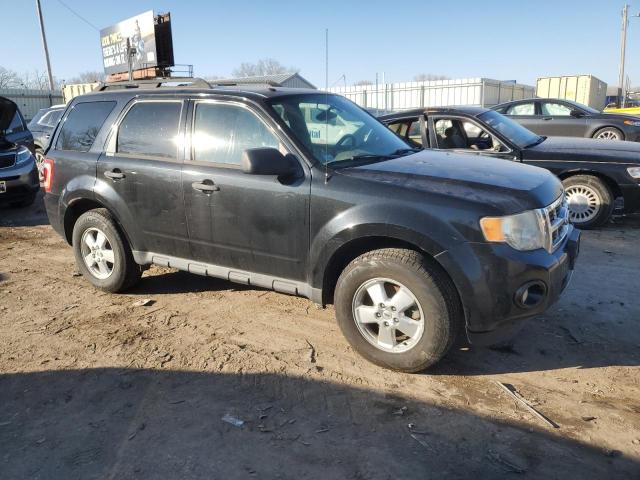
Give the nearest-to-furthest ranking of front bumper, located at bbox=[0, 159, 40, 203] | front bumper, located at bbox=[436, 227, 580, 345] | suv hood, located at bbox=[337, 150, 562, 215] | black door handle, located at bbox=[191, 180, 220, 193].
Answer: front bumper, located at bbox=[436, 227, 580, 345] < suv hood, located at bbox=[337, 150, 562, 215] < black door handle, located at bbox=[191, 180, 220, 193] < front bumper, located at bbox=[0, 159, 40, 203]

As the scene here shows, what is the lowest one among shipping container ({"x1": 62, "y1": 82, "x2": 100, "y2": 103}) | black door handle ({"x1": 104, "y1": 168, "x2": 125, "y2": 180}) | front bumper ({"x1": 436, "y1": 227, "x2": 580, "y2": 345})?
front bumper ({"x1": 436, "y1": 227, "x2": 580, "y2": 345})

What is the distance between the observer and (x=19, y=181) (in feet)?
28.0

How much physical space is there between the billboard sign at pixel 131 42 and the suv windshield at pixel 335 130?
1627 cm

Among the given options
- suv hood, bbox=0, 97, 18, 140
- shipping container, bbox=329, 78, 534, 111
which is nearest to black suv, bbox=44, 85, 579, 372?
suv hood, bbox=0, 97, 18, 140

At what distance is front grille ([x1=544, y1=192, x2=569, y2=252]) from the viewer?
3244 mm

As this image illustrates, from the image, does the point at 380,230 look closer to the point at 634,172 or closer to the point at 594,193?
the point at 594,193

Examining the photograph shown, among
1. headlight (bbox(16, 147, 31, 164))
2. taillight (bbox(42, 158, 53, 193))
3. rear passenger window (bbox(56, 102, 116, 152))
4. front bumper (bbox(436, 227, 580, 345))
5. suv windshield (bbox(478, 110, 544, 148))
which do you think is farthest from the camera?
headlight (bbox(16, 147, 31, 164))

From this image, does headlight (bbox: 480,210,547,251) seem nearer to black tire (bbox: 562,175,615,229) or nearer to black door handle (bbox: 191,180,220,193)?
black door handle (bbox: 191,180,220,193)

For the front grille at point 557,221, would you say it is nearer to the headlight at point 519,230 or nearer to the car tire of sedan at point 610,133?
the headlight at point 519,230

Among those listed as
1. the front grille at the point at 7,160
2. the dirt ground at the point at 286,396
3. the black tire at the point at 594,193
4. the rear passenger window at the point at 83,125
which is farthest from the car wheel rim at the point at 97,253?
the black tire at the point at 594,193

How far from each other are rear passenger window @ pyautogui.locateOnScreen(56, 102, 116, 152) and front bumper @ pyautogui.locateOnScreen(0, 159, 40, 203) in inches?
163

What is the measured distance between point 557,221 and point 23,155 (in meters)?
8.87

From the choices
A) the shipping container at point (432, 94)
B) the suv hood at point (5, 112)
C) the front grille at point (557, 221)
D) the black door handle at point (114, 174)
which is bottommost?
the front grille at point (557, 221)

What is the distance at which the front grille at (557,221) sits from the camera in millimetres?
3244
